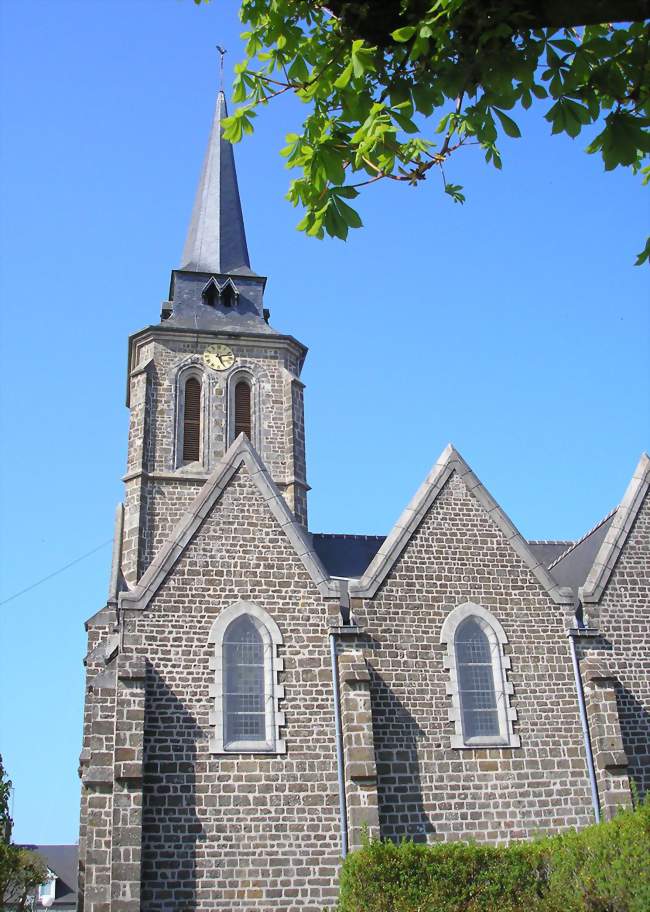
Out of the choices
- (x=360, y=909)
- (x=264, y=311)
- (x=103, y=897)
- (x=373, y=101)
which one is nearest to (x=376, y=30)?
(x=373, y=101)

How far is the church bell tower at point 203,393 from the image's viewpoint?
2744 centimetres

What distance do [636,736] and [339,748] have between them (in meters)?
5.73

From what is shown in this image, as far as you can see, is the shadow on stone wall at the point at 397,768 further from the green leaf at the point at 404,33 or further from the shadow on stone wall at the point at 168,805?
the green leaf at the point at 404,33

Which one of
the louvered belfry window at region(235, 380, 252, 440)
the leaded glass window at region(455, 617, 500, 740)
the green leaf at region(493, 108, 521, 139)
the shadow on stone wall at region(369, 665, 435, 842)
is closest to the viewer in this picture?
the green leaf at region(493, 108, 521, 139)

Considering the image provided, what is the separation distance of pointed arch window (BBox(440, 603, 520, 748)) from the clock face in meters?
13.7

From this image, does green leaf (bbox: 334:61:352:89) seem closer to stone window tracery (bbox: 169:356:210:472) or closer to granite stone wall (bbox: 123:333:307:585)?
granite stone wall (bbox: 123:333:307:585)

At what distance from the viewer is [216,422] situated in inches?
1142

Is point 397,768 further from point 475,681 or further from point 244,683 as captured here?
point 244,683

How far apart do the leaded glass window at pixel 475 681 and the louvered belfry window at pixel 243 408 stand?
1214cm

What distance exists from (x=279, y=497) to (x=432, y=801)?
608cm

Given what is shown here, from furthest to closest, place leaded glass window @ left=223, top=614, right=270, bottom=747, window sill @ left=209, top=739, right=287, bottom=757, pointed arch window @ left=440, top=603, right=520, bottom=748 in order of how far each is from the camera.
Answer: pointed arch window @ left=440, top=603, right=520, bottom=748 → leaded glass window @ left=223, top=614, right=270, bottom=747 → window sill @ left=209, top=739, right=287, bottom=757

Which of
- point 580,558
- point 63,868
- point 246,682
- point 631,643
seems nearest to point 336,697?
point 246,682

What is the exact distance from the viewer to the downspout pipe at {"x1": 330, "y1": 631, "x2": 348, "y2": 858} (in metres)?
16.5

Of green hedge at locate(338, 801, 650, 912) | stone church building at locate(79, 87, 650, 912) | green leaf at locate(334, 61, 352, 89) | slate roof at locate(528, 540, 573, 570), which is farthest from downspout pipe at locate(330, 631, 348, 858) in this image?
green leaf at locate(334, 61, 352, 89)
